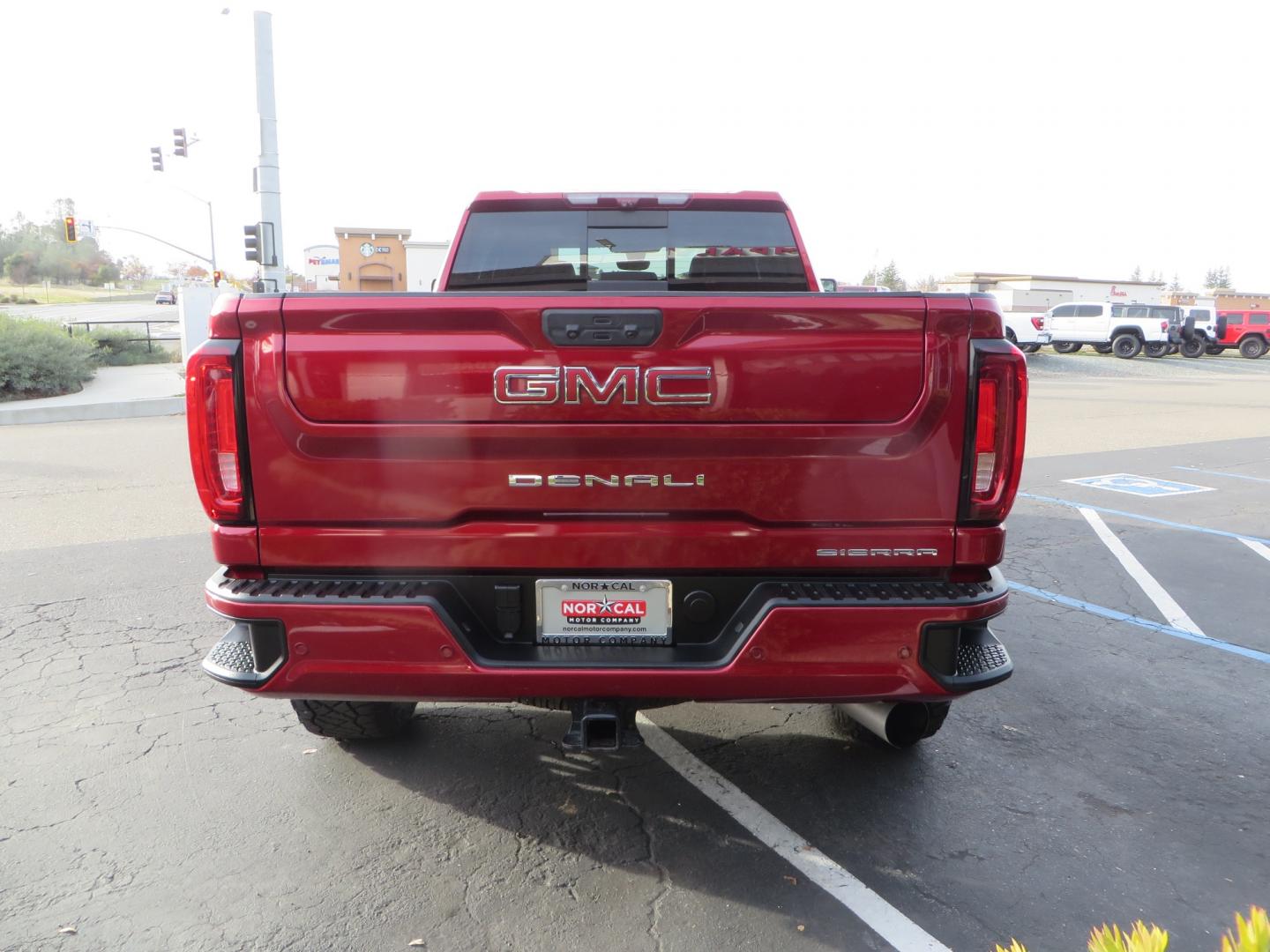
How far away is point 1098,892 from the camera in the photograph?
9.07 ft

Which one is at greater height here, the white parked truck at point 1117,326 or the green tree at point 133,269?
the green tree at point 133,269

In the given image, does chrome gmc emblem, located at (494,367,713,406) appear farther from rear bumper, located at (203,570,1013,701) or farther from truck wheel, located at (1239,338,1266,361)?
truck wheel, located at (1239,338,1266,361)

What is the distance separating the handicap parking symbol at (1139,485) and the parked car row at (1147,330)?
985 inches

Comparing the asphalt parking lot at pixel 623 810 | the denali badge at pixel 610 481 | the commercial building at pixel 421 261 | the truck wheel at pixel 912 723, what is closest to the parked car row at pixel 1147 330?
the commercial building at pixel 421 261

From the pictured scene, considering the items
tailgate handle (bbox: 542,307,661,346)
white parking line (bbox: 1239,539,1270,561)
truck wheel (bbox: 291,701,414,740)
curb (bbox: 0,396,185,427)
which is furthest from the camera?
curb (bbox: 0,396,185,427)

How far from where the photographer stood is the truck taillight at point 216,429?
2.51 meters

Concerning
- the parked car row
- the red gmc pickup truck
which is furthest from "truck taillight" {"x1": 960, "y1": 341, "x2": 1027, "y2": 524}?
the parked car row

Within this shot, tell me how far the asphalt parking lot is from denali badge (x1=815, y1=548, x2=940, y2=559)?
3.32 ft

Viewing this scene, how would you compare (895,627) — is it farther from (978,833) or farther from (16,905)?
(16,905)

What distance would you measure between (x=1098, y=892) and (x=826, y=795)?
0.90 m

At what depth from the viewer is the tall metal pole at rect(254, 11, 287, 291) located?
15445mm

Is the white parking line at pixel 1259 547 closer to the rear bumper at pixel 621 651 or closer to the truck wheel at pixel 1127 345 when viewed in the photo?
the rear bumper at pixel 621 651

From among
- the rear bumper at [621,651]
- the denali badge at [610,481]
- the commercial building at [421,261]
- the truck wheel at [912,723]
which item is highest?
the commercial building at [421,261]

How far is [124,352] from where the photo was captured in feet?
79.7
